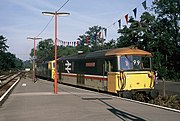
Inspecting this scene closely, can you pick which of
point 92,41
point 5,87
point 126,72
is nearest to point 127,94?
point 126,72

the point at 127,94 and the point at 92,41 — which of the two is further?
the point at 92,41

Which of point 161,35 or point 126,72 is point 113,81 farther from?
point 161,35

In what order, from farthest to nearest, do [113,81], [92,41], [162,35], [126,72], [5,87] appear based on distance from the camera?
[92,41]
[162,35]
[5,87]
[113,81]
[126,72]

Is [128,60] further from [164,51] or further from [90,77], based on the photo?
[164,51]

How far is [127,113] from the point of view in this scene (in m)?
12.1

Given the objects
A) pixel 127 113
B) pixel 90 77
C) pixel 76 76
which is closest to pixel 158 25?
pixel 76 76

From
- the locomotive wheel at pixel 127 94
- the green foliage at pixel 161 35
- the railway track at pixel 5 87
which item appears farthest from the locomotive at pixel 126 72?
the green foliage at pixel 161 35

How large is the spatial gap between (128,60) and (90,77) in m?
6.16

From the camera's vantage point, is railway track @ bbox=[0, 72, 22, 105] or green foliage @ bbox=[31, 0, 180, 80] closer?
railway track @ bbox=[0, 72, 22, 105]

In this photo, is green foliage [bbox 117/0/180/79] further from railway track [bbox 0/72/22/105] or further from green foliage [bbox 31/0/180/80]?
railway track [bbox 0/72/22/105]

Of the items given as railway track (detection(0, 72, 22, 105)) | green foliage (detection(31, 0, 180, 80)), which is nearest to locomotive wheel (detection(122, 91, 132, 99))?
Answer: railway track (detection(0, 72, 22, 105))

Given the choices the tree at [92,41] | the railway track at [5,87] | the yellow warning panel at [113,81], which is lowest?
the railway track at [5,87]

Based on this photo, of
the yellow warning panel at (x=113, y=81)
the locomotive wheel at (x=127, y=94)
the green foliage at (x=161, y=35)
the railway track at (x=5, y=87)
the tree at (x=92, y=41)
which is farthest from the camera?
the green foliage at (x=161, y=35)

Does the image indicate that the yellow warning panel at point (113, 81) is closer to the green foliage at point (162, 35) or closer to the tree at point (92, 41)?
the tree at point (92, 41)
